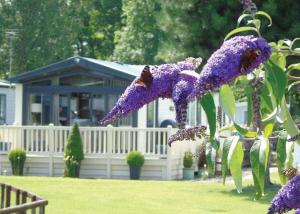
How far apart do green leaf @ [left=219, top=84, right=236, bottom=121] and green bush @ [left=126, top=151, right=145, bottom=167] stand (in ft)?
53.2

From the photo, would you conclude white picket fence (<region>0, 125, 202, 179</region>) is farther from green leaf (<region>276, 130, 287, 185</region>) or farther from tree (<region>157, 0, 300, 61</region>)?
green leaf (<region>276, 130, 287, 185</region>)

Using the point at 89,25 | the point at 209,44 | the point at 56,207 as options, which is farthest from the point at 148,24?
the point at 56,207

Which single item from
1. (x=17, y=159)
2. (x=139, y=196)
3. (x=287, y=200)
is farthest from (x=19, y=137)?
(x=287, y=200)

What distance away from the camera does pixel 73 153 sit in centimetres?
1814

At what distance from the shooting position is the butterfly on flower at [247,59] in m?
1.61

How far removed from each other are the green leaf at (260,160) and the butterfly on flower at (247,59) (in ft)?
1.16

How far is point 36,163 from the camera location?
19078mm

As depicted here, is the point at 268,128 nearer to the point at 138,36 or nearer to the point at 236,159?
the point at 236,159

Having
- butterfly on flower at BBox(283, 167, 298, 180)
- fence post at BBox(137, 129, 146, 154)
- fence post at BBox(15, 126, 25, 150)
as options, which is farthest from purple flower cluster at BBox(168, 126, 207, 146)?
fence post at BBox(15, 126, 25, 150)

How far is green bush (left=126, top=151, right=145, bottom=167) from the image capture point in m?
18.0

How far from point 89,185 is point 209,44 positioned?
4271 millimetres

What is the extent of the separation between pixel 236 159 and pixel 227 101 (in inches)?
7.8

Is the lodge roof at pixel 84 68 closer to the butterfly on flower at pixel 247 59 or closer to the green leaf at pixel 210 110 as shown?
the green leaf at pixel 210 110

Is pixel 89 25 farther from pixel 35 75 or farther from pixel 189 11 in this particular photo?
pixel 189 11
